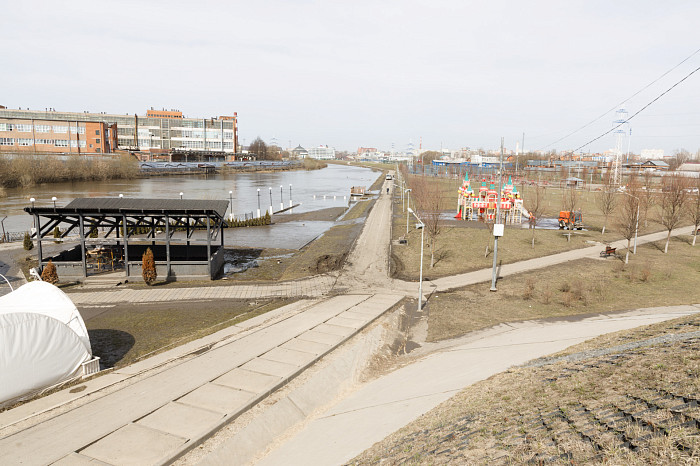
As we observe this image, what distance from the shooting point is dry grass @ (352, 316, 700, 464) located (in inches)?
303

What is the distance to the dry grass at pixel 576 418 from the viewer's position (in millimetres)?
7695

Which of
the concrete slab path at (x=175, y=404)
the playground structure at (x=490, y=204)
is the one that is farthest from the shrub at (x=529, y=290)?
the playground structure at (x=490, y=204)

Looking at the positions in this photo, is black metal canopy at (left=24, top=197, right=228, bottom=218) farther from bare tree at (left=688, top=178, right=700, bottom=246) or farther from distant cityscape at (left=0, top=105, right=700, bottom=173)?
distant cityscape at (left=0, top=105, right=700, bottom=173)

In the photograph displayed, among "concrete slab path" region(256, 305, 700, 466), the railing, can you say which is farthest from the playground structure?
the railing

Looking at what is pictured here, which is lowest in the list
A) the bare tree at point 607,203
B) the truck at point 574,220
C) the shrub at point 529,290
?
the shrub at point 529,290

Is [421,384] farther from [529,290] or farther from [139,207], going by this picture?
[139,207]

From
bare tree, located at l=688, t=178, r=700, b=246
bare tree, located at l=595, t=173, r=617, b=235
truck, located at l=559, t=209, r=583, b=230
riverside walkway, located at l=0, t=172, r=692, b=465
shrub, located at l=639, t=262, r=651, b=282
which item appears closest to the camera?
riverside walkway, located at l=0, t=172, r=692, b=465

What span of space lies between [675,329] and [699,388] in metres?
6.35

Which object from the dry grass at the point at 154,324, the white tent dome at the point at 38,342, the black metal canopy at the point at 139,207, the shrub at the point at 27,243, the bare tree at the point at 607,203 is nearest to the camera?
the white tent dome at the point at 38,342

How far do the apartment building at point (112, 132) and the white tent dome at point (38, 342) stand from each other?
115 metres

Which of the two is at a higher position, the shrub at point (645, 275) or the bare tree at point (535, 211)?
the bare tree at point (535, 211)

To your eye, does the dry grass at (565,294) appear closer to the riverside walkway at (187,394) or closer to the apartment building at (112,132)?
the riverside walkway at (187,394)

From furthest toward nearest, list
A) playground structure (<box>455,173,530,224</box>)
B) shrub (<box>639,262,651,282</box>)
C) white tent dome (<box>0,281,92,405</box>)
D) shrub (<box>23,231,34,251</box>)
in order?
playground structure (<box>455,173,530,224</box>)
shrub (<box>23,231,34,251</box>)
shrub (<box>639,262,651,282</box>)
white tent dome (<box>0,281,92,405</box>)

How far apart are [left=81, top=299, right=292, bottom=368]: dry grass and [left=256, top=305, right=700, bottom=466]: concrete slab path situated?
7.55m
